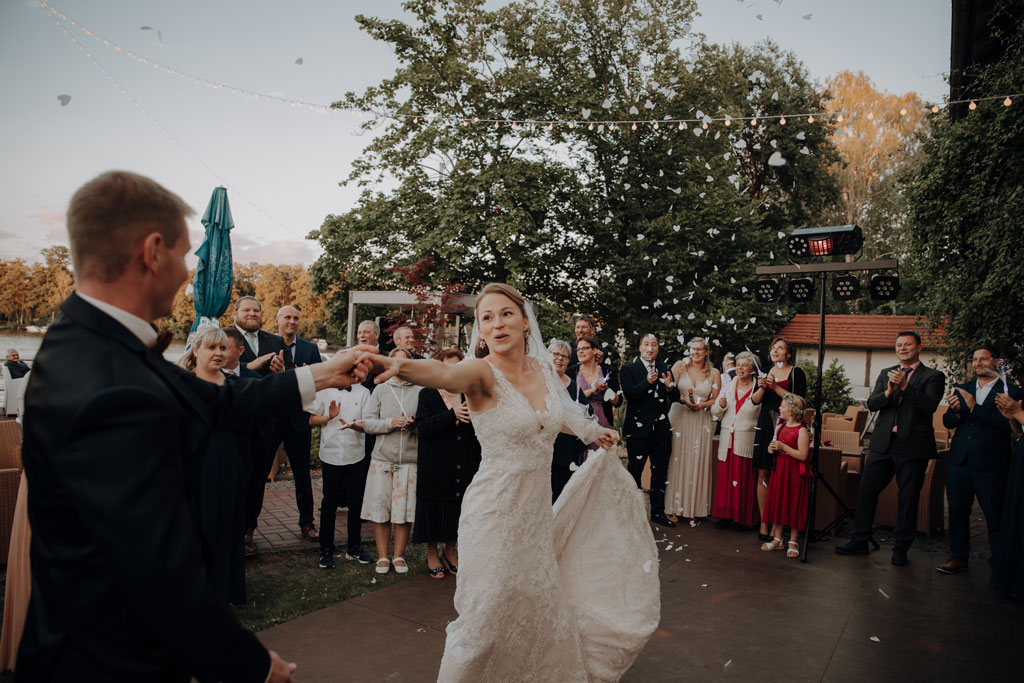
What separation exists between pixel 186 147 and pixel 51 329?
9.22 m

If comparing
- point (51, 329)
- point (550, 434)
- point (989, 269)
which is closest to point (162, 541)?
point (51, 329)

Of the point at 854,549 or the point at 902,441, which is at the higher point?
the point at 902,441

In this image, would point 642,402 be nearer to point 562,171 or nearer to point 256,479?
point 256,479

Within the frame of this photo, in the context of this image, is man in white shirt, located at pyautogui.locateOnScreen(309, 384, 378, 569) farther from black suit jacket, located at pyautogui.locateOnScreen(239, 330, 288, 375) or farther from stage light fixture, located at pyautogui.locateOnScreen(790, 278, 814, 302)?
stage light fixture, located at pyautogui.locateOnScreen(790, 278, 814, 302)

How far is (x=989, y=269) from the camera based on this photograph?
34.3 ft

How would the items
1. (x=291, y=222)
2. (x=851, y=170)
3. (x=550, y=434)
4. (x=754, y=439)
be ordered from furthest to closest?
1. (x=851, y=170)
2. (x=291, y=222)
3. (x=754, y=439)
4. (x=550, y=434)

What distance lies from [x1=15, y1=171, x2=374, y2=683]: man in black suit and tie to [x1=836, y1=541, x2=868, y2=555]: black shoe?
638cm

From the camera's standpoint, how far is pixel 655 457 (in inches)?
289

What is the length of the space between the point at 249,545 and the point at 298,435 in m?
1.06

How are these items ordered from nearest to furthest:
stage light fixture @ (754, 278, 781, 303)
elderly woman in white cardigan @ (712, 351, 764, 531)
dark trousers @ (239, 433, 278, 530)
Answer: dark trousers @ (239, 433, 278, 530), elderly woman in white cardigan @ (712, 351, 764, 531), stage light fixture @ (754, 278, 781, 303)

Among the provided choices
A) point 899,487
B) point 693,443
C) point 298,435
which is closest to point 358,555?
point 298,435

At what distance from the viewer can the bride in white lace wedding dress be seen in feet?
9.20

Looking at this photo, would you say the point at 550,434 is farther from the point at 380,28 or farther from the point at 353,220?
the point at 380,28

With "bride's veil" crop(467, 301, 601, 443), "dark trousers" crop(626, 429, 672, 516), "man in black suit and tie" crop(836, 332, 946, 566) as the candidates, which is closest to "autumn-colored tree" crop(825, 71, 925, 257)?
"man in black suit and tie" crop(836, 332, 946, 566)
